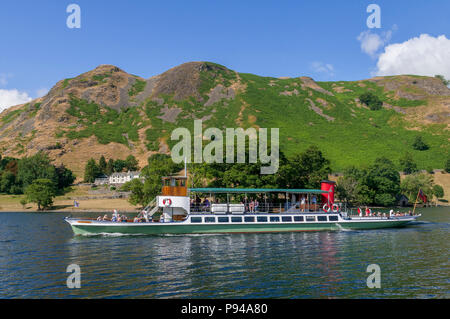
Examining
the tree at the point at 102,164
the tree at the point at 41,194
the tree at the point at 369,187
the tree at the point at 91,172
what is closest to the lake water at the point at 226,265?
the tree at the point at 369,187

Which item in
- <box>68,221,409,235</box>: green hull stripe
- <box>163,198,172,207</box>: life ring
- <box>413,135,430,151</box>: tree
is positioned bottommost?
<box>68,221,409,235</box>: green hull stripe

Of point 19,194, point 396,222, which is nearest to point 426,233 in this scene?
point 396,222

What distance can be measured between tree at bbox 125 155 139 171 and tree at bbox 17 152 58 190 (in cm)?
4055

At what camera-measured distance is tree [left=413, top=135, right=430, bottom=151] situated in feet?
595

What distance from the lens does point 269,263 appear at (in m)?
33.2

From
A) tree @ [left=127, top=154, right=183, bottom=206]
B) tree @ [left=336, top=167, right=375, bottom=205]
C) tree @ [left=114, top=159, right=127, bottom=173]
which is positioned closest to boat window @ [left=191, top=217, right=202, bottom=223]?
tree @ [left=127, top=154, right=183, bottom=206]

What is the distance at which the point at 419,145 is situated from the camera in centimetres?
18138

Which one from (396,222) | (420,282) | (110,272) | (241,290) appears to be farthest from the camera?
(396,222)

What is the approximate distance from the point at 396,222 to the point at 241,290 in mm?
43688

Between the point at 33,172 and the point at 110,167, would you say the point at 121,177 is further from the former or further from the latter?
the point at 33,172

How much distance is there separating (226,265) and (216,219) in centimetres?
2009

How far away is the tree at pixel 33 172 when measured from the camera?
139375mm

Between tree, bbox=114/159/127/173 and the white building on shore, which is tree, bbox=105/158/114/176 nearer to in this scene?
tree, bbox=114/159/127/173
